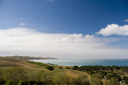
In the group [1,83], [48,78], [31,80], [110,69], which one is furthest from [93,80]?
[110,69]

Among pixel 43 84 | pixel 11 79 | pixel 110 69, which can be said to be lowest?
pixel 110 69

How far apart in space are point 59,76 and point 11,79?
1360 cm

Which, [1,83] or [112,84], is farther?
[1,83]

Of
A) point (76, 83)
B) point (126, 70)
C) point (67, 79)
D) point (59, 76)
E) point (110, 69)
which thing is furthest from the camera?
point (110, 69)

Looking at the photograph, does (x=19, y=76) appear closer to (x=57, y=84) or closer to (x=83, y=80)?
(x=57, y=84)

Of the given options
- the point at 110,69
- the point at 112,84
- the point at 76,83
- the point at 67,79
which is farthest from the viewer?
the point at 110,69

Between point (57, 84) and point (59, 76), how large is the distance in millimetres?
2794

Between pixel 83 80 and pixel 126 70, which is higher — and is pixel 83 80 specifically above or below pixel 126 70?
above

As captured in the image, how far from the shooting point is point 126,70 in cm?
8025

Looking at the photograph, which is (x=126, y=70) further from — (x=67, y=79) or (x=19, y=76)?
(x=19, y=76)

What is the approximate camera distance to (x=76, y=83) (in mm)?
23594

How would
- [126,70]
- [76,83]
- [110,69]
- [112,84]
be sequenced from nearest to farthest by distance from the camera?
[112,84] → [76,83] → [126,70] → [110,69]

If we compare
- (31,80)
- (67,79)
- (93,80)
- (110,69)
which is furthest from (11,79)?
(110,69)

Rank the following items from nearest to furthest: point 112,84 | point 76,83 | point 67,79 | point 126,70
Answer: point 112,84 → point 76,83 → point 67,79 → point 126,70
